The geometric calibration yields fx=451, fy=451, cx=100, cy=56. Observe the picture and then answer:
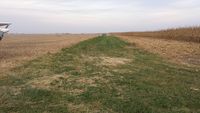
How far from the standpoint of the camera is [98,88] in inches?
463

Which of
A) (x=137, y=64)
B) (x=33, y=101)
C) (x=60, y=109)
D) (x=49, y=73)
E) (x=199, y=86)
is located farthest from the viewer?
(x=137, y=64)

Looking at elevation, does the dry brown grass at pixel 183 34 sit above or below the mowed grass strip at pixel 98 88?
below

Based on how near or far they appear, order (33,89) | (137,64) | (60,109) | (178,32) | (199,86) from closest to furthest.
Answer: (60,109)
(33,89)
(199,86)
(137,64)
(178,32)

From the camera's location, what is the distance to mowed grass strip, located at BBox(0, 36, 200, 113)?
991 centimetres

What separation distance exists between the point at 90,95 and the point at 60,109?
1507 millimetres

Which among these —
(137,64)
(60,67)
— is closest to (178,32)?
(137,64)

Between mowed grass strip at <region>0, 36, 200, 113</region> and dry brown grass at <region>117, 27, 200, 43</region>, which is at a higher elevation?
mowed grass strip at <region>0, 36, 200, 113</region>

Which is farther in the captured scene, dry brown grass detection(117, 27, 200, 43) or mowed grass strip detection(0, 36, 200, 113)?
dry brown grass detection(117, 27, 200, 43)

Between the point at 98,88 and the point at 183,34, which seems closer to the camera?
the point at 98,88

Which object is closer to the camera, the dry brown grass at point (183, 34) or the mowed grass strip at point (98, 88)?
the mowed grass strip at point (98, 88)

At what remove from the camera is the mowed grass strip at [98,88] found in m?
9.91

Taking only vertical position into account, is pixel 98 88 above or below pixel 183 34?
above

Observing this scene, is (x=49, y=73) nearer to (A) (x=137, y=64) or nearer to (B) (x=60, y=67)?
(B) (x=60, y=67)

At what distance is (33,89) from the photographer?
11.5 meters
